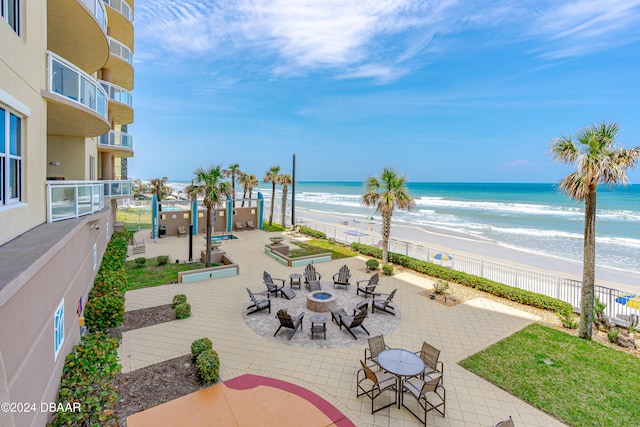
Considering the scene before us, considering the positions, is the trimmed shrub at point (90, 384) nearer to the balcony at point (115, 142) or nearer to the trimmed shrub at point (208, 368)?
the trimmed shrub at point (208, 368)

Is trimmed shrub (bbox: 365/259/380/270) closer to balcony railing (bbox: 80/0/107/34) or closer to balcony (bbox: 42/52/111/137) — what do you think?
balcony (bbox: 42/52/111/137)

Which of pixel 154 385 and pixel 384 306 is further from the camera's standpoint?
pixel 384 306

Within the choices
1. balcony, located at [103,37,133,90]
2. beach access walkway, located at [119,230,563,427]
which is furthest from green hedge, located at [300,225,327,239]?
balcony, located at [103,37,133,90]

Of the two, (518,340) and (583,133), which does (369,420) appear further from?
(583,133)

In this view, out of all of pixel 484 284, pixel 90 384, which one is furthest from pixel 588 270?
pixel 90 384

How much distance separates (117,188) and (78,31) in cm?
750

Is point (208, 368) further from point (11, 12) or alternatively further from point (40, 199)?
point (11, 12)

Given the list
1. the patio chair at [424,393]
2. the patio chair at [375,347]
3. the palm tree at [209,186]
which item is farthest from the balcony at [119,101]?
the patio chair at [424,393]

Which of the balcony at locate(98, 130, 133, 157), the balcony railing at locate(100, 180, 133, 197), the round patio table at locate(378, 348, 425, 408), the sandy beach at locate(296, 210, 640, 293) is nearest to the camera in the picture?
the round patio table at locate(378, 348, 425, 408)

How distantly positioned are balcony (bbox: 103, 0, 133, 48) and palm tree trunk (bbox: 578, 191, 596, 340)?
22649mm

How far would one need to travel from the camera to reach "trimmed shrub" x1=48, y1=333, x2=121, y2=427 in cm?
468

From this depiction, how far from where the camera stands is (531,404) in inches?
286

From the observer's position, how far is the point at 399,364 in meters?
7.43

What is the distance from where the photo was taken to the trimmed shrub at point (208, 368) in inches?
296
